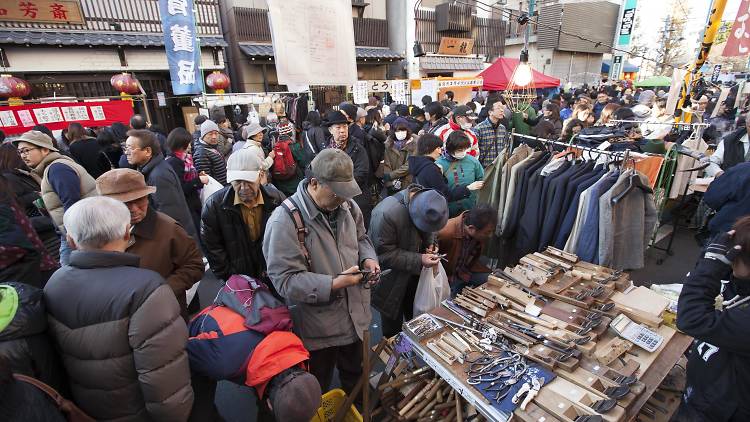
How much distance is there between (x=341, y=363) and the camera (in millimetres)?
2713

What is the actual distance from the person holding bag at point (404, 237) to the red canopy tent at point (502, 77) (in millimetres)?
11514

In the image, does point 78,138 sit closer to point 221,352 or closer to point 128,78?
point 128,78

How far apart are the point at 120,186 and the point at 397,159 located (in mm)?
4216

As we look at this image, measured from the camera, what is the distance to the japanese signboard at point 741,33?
7.11 metres

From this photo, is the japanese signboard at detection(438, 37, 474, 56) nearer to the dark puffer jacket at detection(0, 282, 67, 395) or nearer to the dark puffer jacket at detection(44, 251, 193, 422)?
the dark puffer jacket at detection(44, 251, 193, 422)

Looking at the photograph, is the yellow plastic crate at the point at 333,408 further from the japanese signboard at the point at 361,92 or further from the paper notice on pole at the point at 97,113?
the japanese signboard at the point at 361,92

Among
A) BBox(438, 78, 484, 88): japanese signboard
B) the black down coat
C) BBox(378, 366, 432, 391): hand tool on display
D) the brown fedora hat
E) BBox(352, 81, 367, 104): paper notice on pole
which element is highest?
BBox(438, 78, 484, 88): japanese signboard

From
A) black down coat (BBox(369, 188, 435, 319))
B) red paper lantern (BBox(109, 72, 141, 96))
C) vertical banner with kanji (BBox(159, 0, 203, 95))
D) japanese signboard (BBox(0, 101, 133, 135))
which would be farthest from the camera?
red paper lantern (BBox(109, 72, 141, 96))

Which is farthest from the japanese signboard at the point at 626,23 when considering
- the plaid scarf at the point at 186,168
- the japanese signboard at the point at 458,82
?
the plaid scarf at the point at 186,168

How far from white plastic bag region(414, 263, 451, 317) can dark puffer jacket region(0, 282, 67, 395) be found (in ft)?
7.43

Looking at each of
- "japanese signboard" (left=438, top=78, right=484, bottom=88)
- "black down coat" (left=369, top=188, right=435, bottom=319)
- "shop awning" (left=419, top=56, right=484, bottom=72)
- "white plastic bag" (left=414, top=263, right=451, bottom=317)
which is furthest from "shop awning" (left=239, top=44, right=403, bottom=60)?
"white plastic bag" (left=414, top=263, right=451, bottom=317)

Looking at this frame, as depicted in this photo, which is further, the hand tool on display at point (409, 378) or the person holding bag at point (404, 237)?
the person holding bag at point (404, 237)

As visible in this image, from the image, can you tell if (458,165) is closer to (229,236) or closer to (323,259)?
(323,259)

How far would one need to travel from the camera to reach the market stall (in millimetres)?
1864
